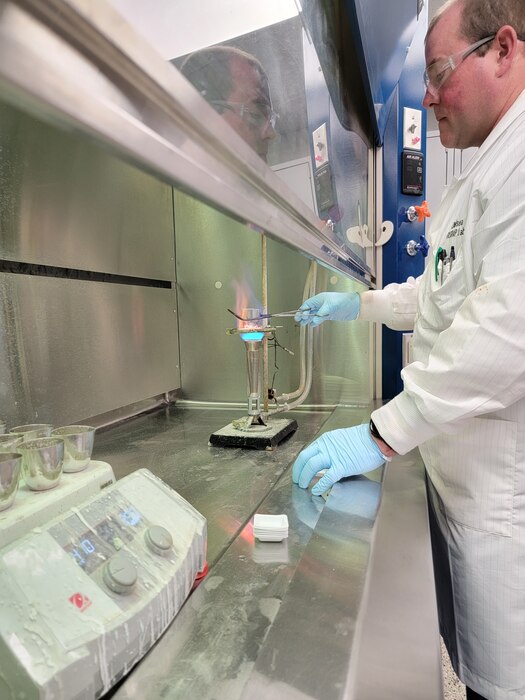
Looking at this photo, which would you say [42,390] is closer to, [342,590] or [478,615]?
[342,590]

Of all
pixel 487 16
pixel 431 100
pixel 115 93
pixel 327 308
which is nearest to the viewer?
pixel 115 93

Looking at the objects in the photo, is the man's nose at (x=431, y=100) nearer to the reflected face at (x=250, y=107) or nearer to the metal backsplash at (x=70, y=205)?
the reflected face at (x=250, y=107)

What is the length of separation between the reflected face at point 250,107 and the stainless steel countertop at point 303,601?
0.54m

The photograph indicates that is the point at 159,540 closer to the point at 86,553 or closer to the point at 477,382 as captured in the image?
the point at 86,553

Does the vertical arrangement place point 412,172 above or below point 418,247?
above

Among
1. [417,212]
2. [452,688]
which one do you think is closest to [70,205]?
[417,212]

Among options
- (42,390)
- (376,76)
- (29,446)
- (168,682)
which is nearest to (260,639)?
(168,682)

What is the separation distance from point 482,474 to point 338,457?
A: 29 centimetres

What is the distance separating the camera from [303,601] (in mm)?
497

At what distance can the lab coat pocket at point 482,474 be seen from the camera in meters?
0.82

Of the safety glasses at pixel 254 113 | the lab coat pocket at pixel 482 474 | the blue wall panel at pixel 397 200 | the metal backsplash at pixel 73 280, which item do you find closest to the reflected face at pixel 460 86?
the safety glasses at pixel 254 113

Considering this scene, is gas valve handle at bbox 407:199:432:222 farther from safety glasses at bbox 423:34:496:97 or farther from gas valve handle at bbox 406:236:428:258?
safety glasses at bbox 423:34:496:97

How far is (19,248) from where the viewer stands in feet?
3.48

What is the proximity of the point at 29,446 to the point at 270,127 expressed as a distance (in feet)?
1.88
